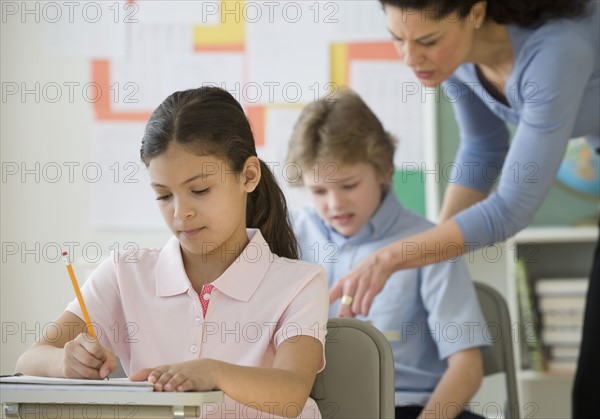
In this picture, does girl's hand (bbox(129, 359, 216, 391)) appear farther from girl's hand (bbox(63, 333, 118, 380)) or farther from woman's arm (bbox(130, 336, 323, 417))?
girl's hand (bbox(63, 333, 118, 380))

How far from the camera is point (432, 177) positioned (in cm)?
287

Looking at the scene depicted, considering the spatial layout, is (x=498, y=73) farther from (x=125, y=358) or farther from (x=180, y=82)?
(x=180, y=82)

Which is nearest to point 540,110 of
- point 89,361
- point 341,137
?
point 341,137

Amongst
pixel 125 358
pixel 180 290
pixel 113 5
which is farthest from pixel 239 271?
pixel 113 5

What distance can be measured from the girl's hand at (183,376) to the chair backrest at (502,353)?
3.47 feet

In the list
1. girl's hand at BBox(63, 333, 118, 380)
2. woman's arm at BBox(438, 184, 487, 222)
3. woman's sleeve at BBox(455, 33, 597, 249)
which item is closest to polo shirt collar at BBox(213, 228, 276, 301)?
girl's hand at BBox(63, 333, 118, 380)

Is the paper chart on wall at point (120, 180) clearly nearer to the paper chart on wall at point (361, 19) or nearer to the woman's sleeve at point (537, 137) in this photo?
the paper chart on wall at point (361, 19)

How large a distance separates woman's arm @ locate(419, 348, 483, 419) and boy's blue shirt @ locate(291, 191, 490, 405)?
25 millimetres

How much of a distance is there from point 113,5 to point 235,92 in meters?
0.53

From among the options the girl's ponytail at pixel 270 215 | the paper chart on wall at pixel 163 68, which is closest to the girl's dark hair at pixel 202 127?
the girl's ponytail at pixel 270 215

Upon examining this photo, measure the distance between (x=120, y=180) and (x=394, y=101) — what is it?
1.01 m

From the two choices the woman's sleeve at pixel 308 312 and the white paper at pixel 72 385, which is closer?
the white paper at pixel 72 385

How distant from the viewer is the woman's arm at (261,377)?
3.02 ft

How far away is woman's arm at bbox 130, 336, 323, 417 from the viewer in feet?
3.02
